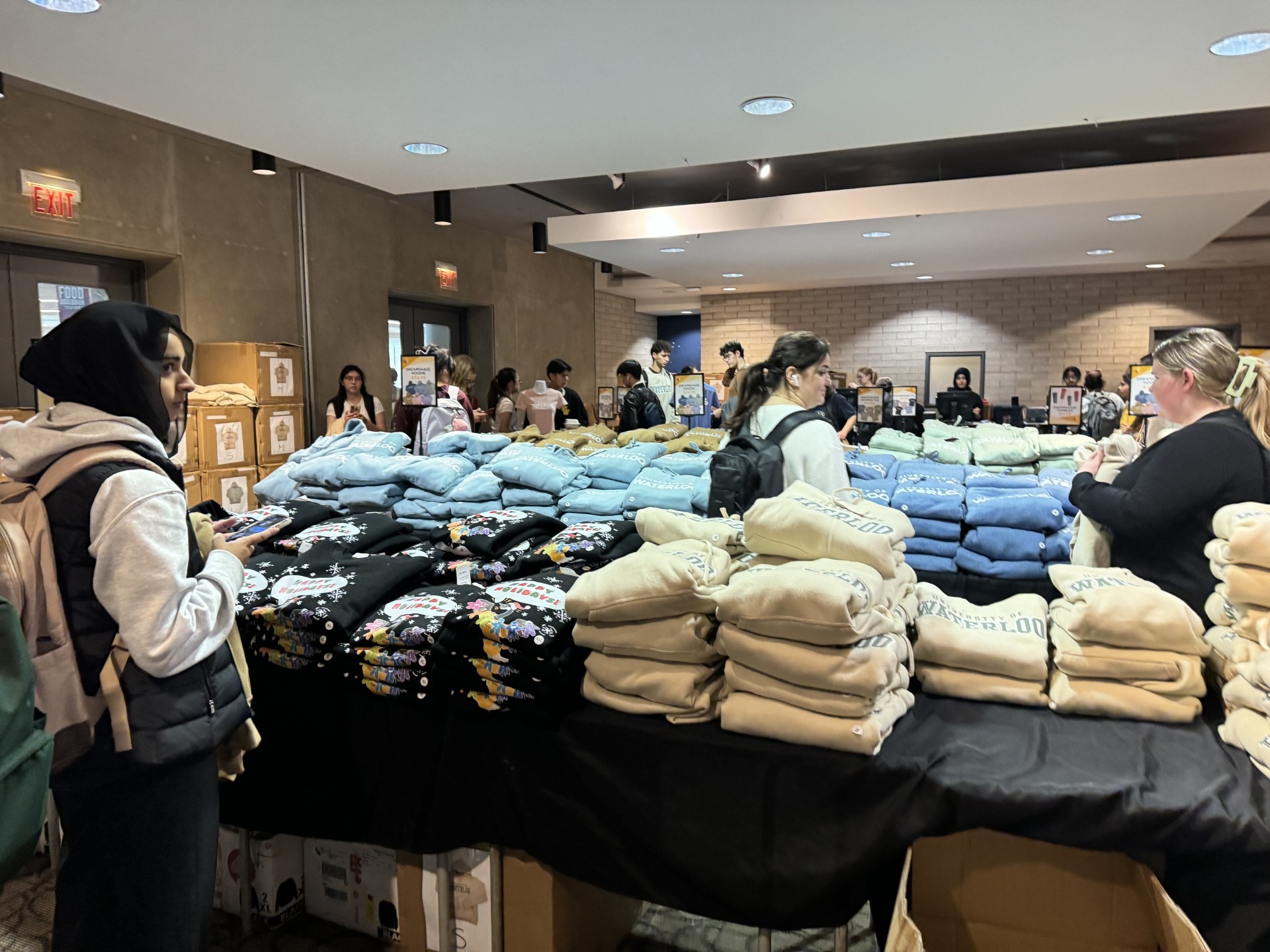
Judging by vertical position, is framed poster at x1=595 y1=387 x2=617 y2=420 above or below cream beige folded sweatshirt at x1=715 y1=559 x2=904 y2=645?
above

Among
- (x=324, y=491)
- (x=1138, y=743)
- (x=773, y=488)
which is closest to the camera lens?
(x=1138, y=743)

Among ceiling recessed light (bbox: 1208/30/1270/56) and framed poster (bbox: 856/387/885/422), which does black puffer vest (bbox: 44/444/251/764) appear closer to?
ceiling recessed light (bbox: 1208/30/1270/56)

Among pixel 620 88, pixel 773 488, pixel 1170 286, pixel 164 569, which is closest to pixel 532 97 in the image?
pixel 620 88

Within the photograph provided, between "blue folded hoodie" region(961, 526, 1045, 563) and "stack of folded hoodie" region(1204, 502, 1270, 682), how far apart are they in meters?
1.75

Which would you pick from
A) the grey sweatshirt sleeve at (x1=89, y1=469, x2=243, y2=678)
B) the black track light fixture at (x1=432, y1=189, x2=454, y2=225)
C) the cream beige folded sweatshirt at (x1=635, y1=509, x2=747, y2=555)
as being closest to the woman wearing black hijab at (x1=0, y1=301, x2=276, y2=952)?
the grey sweatshirt sleeve at (x1=89, y1=469, x2=243, y2=678)

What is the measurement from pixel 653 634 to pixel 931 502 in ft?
7.60

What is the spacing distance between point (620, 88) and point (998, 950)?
11.2ft

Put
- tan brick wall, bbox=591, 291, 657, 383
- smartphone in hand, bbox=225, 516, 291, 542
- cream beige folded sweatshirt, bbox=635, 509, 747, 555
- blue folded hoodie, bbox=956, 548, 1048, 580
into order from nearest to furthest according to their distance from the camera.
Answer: cream beige folded sweatshirt, bbox=635, 509, 747, 555 < smartphone in hand, bbox=225, 516, 291, 542 < blue folded hoodie, bbox=956, 548, 1048, 580 < tan brick wall, bbox=591, 291, 657, 383

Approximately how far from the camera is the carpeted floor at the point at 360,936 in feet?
7.55

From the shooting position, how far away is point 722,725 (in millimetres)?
1676

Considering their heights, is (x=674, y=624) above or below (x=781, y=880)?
above

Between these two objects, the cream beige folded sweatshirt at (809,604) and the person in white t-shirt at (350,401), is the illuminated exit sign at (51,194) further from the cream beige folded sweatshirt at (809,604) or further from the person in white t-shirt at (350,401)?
the cream beige folded sweatshirt at (809,604)

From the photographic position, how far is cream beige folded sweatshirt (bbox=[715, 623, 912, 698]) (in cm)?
156

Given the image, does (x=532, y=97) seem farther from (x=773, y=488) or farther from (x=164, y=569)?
(x=164, y=569)
